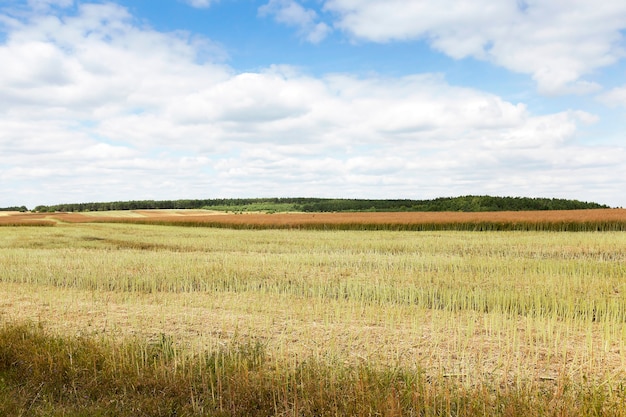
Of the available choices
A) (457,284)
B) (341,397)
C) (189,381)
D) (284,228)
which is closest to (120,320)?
(189,381)

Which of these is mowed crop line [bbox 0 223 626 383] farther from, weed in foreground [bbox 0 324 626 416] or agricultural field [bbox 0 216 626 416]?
weed in foreground [bbox 0 324 626 416]

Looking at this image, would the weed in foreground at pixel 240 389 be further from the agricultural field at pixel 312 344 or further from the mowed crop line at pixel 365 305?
the mowed crop line at pixel 365 305

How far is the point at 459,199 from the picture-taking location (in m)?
92.7

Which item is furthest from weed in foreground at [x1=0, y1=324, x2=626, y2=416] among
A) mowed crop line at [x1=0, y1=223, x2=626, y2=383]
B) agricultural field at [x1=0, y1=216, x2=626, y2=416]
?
mowed crop line at [x1=0, y1=223, x2=626, y2=383]

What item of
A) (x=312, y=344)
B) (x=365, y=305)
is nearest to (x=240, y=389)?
(x=312, y=344)

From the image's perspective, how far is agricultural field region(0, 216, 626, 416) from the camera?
6172 mm

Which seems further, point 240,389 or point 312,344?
point 312,344

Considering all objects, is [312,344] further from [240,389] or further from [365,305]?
[365,305]

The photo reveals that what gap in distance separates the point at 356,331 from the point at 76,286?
37.4 feet

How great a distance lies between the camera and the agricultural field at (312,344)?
6172 mm

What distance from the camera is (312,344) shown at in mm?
8125

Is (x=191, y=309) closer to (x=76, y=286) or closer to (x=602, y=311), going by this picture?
(x=76, y=286)

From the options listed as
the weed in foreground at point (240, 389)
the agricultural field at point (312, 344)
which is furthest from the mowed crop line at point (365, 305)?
the weed in foreground at point (240, 389)

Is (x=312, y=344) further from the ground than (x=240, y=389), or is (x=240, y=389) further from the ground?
(x=312, y=344)
